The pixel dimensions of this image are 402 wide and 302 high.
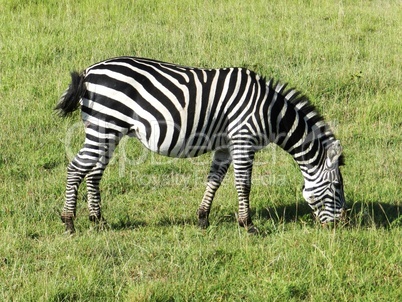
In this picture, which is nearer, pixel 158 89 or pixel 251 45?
pixel 158 89

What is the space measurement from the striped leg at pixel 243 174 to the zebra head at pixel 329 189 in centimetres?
74

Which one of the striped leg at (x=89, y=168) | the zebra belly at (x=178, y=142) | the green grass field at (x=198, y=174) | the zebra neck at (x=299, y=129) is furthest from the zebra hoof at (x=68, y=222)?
the zebra neck at (x=299, y=129)

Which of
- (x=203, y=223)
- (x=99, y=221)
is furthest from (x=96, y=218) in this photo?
(x=203, y=223)

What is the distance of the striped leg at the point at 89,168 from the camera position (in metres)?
7.13

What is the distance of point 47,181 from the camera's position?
28.0 ft

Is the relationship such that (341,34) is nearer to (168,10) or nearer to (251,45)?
(251,45)

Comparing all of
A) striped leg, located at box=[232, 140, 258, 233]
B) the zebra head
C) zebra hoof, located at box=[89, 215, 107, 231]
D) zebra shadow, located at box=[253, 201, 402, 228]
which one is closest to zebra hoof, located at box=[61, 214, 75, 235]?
zebra hoof, located at box=[89, 215, 107, 231]

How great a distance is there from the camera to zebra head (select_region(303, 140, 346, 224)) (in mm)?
7320

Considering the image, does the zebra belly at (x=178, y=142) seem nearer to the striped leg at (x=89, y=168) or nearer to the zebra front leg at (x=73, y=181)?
the striped leg at (x=89, y=168)

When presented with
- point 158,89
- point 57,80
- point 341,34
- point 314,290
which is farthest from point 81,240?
point 341,34

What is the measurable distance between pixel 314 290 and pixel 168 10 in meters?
9.71

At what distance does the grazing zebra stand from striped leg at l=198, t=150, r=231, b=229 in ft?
1.17

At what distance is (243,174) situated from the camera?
7.28 meters

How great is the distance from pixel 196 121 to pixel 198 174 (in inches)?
76.8
